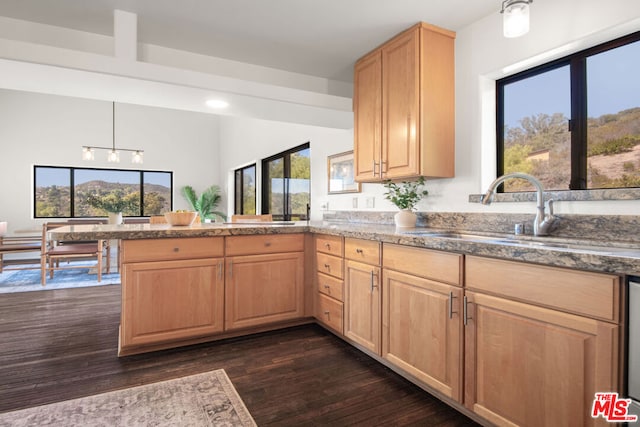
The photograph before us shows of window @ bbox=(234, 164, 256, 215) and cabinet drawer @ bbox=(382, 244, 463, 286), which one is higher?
window @ bbox=(234, 164, 256, 215)

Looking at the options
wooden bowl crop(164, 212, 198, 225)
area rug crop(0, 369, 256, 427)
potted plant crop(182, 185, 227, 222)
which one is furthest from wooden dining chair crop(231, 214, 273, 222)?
potted plant crop(182, 185, 227, 222)

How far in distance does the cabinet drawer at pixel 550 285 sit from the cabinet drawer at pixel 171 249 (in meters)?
1.72

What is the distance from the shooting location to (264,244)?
2.75m

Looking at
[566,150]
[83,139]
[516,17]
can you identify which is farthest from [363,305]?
[83,139]

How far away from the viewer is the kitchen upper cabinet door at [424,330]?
5.44 feet

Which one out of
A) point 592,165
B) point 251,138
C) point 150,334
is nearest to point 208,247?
point 150,334

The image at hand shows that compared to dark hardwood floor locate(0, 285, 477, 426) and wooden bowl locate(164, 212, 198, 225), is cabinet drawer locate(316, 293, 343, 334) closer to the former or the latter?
dark hardwood floor locate(0, 285, 477, 426)

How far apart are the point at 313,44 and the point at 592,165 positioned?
6.99 ft

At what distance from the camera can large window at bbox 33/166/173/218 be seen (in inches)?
275

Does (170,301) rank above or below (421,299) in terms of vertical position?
below

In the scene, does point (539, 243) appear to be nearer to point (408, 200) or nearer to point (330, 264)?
point (408, 200)

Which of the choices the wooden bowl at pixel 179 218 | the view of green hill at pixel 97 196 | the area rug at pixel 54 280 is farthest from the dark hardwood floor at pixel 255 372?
the view of green hill at pixel 97 196

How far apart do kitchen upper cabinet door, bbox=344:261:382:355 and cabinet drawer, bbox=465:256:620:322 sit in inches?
27.8

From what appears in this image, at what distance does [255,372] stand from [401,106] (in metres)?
2.07
